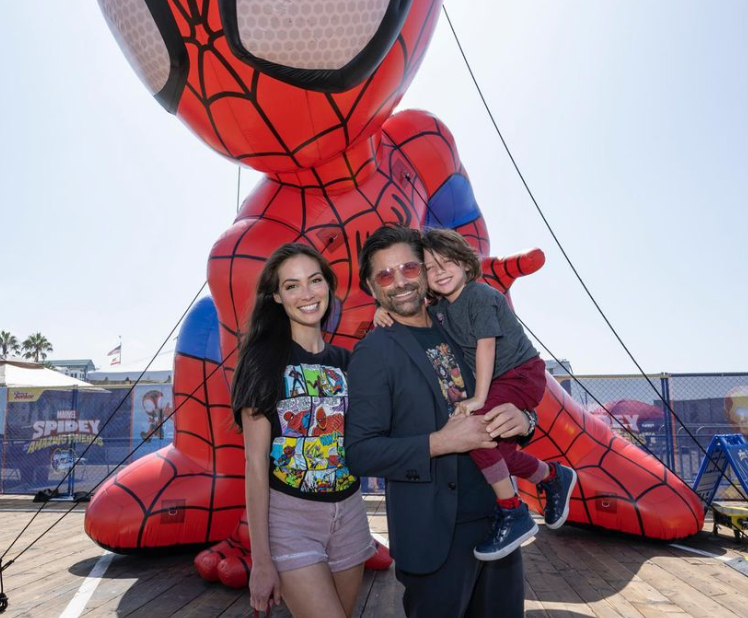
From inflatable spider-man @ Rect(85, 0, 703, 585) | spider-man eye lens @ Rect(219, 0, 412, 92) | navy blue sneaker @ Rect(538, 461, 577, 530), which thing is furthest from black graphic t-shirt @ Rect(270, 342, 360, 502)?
spider-man eye lens @ Rect(219, 0, 412, 92)

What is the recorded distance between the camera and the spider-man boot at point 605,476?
339cm

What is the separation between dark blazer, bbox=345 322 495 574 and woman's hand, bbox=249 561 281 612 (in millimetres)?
297

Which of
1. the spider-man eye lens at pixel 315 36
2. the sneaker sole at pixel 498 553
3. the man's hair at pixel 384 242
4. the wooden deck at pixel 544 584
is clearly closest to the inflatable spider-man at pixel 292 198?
the spider-man eye lens at pixel 315 36

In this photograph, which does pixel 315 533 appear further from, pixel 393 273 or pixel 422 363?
pixel 393 273

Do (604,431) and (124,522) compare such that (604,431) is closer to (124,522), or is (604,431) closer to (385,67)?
(385,67)

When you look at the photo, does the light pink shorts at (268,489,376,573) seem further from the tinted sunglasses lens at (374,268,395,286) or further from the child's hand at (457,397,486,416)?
the tinted sunglasses lens at (374,268,395,286)

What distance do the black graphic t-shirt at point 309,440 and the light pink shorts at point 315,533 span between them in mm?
27

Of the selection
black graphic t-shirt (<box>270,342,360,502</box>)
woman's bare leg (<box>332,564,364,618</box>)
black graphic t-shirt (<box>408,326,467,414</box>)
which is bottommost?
woman's bare leg (<box>332,564,364,618</box>)

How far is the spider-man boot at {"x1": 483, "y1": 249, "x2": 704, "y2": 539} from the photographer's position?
11.1 feet

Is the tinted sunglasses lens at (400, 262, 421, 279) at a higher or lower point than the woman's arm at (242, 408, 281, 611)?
higher

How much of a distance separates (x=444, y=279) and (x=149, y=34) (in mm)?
1391

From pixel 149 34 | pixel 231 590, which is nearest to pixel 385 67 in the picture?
pixel 149 34

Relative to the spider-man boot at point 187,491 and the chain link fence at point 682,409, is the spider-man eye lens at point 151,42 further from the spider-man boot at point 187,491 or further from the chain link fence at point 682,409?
the chain link fence at point 682,409

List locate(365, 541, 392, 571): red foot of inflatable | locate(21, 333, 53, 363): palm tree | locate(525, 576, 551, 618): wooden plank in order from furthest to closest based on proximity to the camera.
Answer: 1. locate(21, 333, 53, 363): palm tree
2. locate(365, 541, 392, 571): red foot of inflatable
3. locate(525, 576, 551, 618): wooden plank
